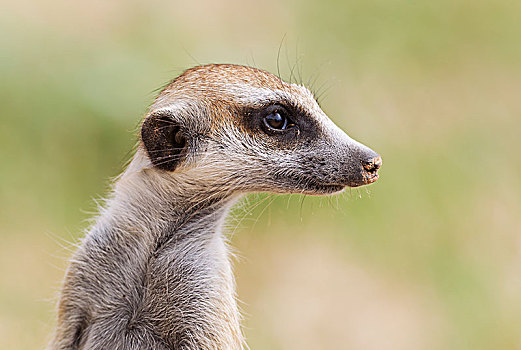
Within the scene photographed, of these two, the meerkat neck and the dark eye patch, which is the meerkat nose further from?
the meerkat neck

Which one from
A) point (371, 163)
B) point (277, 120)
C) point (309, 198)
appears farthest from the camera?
point (309, 198)

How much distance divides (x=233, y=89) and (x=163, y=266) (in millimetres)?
657

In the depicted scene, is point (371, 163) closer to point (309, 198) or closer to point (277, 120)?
point (277, 120)

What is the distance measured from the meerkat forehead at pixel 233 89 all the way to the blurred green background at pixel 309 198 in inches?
68.3

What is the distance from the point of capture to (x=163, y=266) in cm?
240

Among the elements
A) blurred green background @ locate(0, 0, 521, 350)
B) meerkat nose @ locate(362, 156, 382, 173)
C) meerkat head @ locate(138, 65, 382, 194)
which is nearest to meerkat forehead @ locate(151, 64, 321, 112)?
meerkat head @ locate(138, 65, 382, 194)

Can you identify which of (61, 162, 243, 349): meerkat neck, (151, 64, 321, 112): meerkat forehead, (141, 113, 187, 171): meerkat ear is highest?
(151, 64, 321, 112): meerkat forehead

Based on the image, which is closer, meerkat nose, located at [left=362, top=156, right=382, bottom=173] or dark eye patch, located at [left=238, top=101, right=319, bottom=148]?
meerkat nose, located at [left=362, top=156, right=382, bottom=173]

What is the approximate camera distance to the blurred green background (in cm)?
477

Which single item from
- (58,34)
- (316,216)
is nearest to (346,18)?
(316,216)

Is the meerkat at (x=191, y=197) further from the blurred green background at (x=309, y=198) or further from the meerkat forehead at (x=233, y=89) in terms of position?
the blurred green background at (x=309, y=198)

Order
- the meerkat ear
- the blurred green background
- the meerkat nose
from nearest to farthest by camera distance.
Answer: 1. the meerkat nose
2. the meerkat ear
3. the blurred green background

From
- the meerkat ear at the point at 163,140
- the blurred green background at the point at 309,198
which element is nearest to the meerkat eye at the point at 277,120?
the meerkat ear at the point at 163,140

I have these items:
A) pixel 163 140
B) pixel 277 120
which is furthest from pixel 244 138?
pixel 163 140
